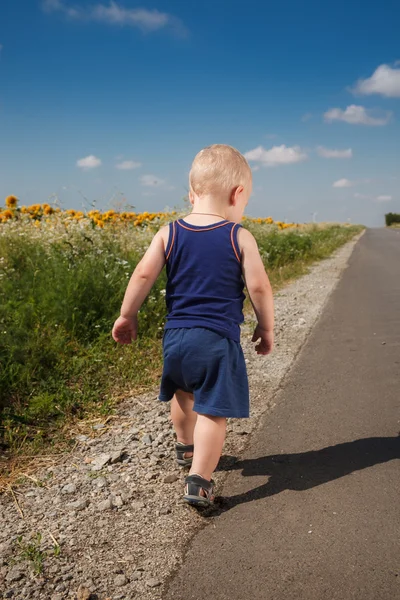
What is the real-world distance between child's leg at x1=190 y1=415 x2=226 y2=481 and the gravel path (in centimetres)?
20

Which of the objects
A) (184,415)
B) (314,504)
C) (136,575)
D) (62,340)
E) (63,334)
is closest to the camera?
(136,575)

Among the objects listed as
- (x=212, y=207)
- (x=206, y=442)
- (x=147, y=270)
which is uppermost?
(x=212, y=207)

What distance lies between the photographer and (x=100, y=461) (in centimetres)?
320

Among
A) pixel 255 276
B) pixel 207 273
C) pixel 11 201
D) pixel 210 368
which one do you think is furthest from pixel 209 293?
pixel 11 201

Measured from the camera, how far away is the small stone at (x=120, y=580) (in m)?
2.19

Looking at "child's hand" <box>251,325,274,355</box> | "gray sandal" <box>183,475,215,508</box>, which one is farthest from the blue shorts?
"gray sandal" <box>183,475,215,508</box>

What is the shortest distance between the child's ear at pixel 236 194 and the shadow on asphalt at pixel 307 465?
4.67ft

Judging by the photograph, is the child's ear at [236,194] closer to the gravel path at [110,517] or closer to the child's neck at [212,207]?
the child's neck at [212,207]

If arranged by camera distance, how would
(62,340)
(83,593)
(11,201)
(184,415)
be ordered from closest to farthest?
(83,593) → (184,415) → (62,340) → (11,201)

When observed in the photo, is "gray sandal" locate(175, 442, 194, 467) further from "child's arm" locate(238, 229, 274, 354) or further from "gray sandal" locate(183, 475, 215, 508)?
"child's arm" locate(238, 229, 274, 354)

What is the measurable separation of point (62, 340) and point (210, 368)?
226cm

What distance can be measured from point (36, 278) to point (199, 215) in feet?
11.5

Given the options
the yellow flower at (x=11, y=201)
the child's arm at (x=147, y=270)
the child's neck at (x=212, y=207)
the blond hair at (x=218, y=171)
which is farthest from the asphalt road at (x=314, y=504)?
the yellow flower at (x=11, y=201)

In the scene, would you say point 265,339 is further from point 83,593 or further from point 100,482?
point 83,593
